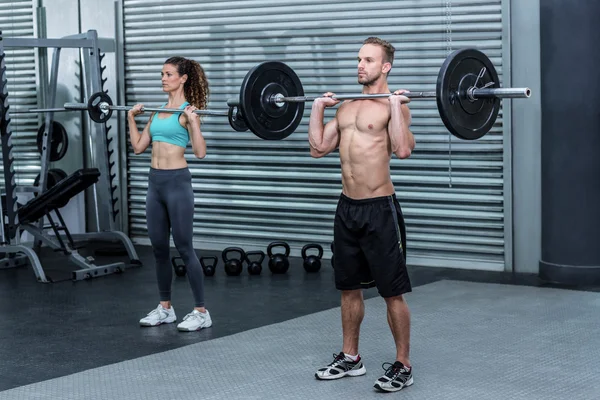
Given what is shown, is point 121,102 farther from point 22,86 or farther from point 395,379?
point 395,379

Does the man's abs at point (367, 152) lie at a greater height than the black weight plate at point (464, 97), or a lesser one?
lesser

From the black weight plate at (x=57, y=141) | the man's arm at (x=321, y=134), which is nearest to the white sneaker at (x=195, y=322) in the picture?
the man's arm at (x=321, y=134)

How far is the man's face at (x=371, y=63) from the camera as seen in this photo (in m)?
3.23

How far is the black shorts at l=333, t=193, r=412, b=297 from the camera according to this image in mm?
3244

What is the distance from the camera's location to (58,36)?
24.4 ft

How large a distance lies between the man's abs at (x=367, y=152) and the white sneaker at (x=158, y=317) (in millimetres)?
1443

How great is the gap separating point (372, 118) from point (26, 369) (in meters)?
1.67

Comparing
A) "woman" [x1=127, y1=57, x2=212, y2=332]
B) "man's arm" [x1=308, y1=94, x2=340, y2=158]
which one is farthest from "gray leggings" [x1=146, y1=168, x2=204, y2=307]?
"man's arm" [x1=308, y1=94, x2=340, y2=158]

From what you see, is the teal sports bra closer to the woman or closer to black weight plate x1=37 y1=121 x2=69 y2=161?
the woman

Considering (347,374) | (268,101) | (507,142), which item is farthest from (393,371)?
(507,142)

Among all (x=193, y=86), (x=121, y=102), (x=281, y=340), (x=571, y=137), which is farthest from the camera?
(x=121, y=102)

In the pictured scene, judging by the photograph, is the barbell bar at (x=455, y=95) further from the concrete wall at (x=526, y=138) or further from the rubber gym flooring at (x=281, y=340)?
the concrete wall at (x=526, y=138)

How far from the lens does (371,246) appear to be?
327 cm

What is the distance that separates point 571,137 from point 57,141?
147 inches
